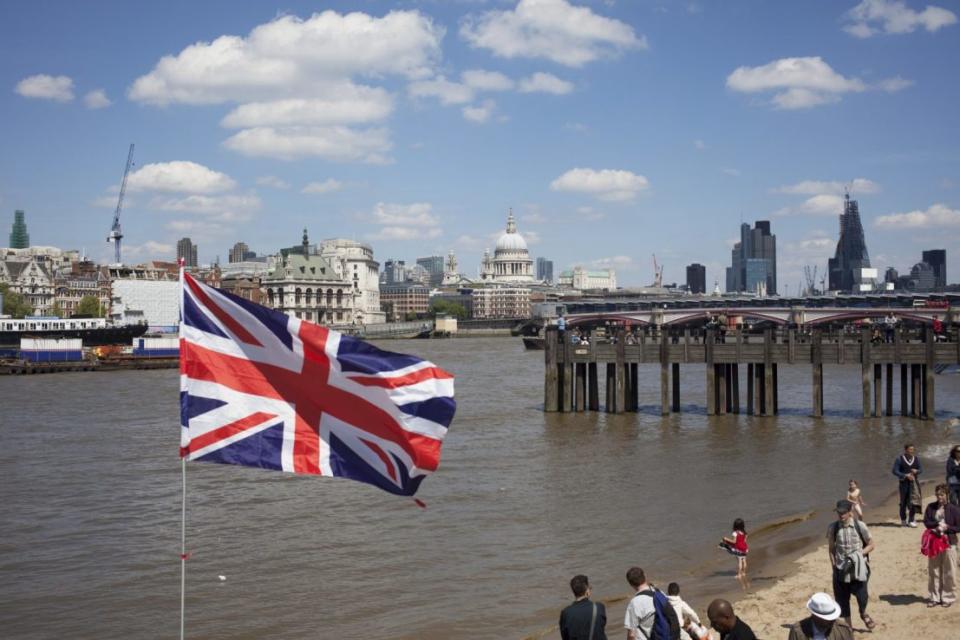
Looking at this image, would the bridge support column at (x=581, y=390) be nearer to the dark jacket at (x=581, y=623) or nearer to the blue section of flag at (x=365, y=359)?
the blue section of flag at (x=365, y=359)

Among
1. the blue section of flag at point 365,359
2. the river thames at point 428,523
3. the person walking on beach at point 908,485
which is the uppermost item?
the blue section of flag at point 365,359

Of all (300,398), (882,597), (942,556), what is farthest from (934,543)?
(300,398)

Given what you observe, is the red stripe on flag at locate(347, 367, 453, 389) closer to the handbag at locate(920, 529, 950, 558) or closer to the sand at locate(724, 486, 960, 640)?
the sand at locate(724, 486, 960, 640)

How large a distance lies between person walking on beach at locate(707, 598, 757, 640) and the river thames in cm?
670

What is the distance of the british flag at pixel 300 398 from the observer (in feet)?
28.6

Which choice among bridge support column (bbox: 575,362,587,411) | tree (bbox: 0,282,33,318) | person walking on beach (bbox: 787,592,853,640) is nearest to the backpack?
person walking on beach (bbox: 787,592,853,640)

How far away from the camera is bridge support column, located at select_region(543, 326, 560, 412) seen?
1547 inches

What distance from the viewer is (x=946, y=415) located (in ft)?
133

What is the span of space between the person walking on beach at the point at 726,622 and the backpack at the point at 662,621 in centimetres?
159

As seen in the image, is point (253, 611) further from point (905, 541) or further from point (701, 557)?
point (905, 541)

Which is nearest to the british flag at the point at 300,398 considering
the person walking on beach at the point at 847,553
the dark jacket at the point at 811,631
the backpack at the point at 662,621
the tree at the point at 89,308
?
the backpack at the point at 662,621

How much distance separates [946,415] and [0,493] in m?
35.6

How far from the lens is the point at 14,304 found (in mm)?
133875

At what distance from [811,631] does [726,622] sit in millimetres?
820
